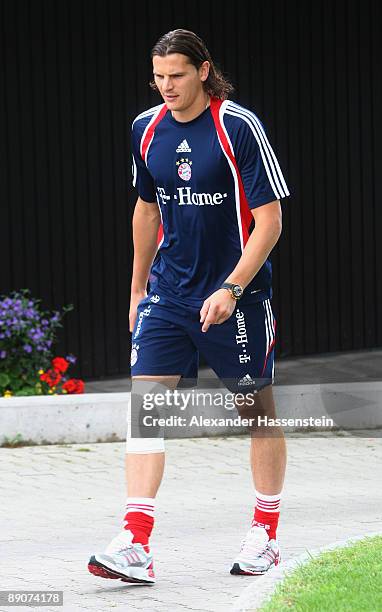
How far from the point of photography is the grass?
497cm

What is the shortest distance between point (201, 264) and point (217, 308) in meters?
0.27

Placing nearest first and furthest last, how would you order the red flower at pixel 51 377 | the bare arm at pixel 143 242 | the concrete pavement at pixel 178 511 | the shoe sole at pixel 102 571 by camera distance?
the shoe sole at pixel 102 571 → the concrete pavement at pixel 178 511 → the bare arm at pixel 143 242 → the red flower at pixel 51 377

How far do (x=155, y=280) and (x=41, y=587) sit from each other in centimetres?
126

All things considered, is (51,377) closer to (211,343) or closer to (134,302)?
(134,302)

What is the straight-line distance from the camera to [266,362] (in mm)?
5898

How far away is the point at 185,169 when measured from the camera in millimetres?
5656

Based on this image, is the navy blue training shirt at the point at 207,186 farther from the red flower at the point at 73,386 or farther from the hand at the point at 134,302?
the red flower at the point at 73,386

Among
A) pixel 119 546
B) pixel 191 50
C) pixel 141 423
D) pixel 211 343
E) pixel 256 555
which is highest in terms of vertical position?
pixel 191 50

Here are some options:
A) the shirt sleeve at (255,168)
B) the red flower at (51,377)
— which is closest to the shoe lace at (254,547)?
the shirt sleeve at (255,168)

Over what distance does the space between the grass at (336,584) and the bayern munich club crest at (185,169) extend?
59.3 inches

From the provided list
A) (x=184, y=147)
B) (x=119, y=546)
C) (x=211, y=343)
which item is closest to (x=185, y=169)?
(x=184, y=147)

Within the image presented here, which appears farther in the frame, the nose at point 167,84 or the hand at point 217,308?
the nose at point 167,84

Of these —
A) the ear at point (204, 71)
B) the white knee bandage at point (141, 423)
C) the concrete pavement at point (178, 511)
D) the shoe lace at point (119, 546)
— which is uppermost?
the ear at point (204, 71)

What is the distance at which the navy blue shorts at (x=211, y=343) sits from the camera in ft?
19.1
